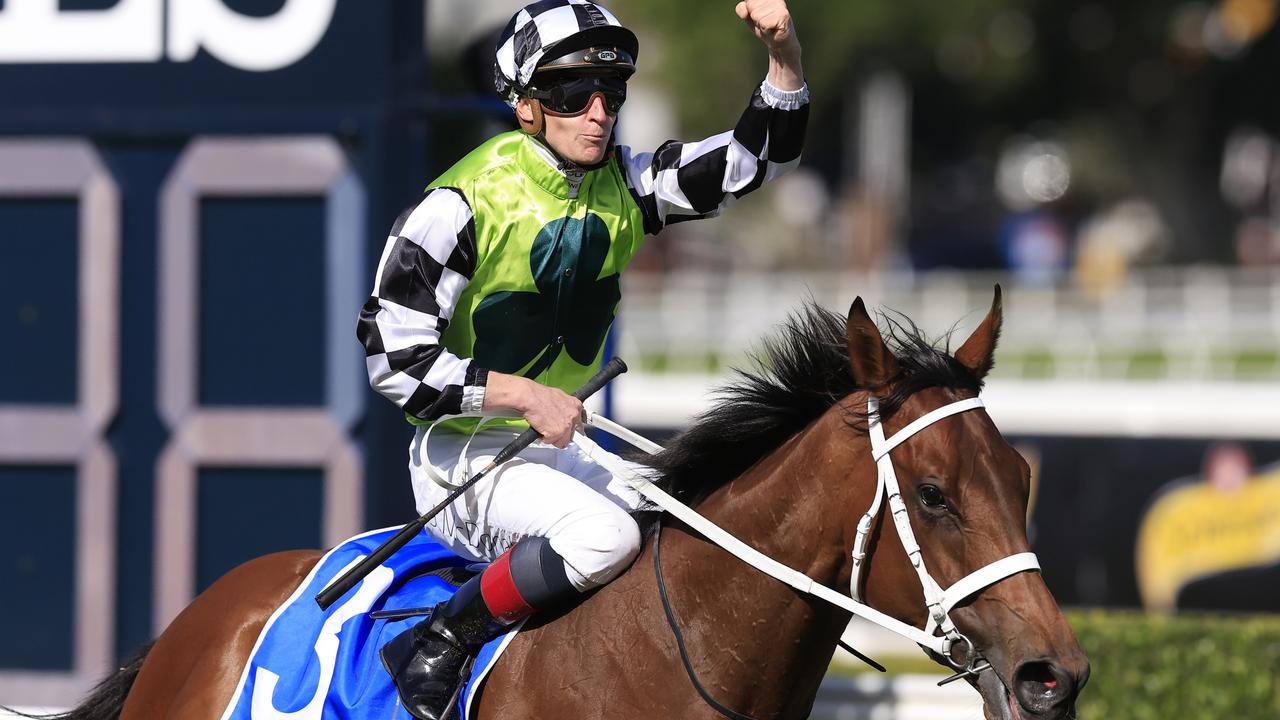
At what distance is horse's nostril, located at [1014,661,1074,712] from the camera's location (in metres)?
2.41

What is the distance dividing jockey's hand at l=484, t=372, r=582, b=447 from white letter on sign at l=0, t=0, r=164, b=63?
231 cm

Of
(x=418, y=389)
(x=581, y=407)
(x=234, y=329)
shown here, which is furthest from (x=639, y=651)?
(x=234, y=329)

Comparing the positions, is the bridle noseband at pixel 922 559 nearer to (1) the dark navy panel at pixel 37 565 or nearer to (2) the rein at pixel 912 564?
(2) the rein at pixel 912 564

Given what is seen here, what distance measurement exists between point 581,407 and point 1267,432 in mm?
6863

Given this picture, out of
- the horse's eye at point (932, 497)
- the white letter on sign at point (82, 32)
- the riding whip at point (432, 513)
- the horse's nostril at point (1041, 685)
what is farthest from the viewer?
the white letter on sign at point (82, 32)

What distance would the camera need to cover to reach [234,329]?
14.9ft

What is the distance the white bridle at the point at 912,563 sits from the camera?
2502 mm

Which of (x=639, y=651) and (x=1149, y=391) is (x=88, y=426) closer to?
(x=639, y=651)

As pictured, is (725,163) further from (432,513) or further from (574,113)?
(432,513)

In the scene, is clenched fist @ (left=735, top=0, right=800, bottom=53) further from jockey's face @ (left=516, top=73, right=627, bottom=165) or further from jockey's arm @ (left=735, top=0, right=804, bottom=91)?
jockey's face @ (left=516, top=73, right=627, bottom=165)

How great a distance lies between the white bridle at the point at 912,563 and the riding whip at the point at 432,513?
32 cm

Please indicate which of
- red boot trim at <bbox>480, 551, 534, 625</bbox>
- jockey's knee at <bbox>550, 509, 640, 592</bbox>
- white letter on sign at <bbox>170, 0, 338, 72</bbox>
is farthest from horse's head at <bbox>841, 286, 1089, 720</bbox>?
white letter on sign at <bbox>170, 0, 338, 72</bbox>

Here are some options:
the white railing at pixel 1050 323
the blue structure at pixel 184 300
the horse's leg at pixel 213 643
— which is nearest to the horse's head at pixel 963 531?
the horse's leg at pixel 213 643

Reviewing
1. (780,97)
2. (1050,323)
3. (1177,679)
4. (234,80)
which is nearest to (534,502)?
(780,97)
